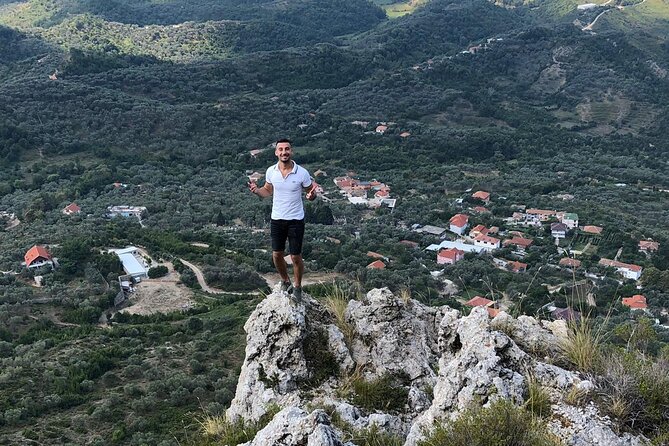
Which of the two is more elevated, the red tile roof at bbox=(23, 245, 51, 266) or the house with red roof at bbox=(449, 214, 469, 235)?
the red tile roof at bbox=(23, 245, 51, 266)

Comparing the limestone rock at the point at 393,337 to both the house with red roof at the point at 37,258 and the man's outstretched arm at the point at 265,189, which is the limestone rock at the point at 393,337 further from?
the house with red roof at the point at 37,258

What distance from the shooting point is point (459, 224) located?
4594 cm

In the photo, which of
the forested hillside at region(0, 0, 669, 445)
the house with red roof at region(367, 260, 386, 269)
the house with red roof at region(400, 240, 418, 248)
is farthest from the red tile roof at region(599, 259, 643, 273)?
the house with red roof at region(367, 260, 386, 269)

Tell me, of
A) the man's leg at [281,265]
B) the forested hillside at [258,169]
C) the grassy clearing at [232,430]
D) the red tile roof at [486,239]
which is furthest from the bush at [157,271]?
the grassy clearing at [232,430]

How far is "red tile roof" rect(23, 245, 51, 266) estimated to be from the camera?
31234 mm

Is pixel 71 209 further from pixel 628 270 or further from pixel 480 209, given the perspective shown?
pixel 628 270

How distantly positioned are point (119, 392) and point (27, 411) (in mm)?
2582

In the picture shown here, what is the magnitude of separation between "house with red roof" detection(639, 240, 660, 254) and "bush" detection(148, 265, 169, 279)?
31292 millimetres

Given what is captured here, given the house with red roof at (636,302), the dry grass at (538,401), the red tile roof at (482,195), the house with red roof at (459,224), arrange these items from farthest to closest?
the red tile roof at (482,195)
the house with red roof at (459,224)
the house with red roof at (636,302)
the dry grass at (538,401)

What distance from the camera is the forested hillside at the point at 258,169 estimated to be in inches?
808

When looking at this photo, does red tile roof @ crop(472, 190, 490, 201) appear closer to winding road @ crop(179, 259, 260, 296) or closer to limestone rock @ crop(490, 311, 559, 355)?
winding road @ crop(179, 259, 260, 296)

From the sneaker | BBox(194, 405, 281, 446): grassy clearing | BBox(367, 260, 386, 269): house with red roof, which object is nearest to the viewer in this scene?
BBox(194, 405, 281, 446): grassy clearing

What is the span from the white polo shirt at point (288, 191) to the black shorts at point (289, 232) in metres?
0.07

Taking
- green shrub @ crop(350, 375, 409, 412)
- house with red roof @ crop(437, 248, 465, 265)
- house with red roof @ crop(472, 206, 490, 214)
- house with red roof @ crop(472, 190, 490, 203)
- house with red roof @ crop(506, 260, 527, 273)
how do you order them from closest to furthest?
green shrub @ crop(350, 375, 409, 412), house with red roof @ crop(506, 260, 527, 273), house with red roof @ crop(437, 248, 465, 265), house with red roof @ crop(472, 206, 490, 214), house with red roof @ crop(472, 190, 490, 203)
